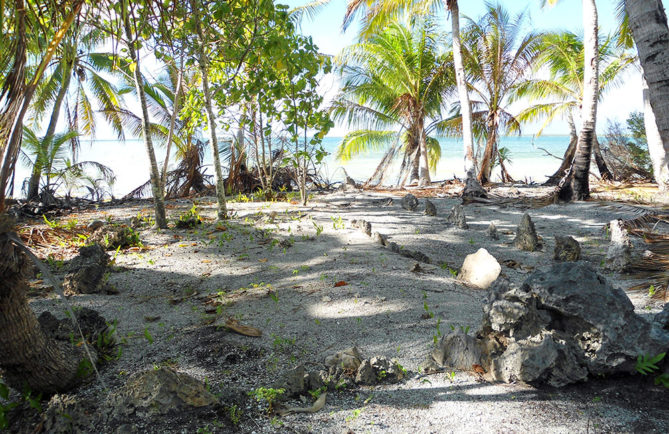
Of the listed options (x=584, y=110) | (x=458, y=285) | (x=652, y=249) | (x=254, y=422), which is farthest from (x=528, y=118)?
(x=254, y=422)

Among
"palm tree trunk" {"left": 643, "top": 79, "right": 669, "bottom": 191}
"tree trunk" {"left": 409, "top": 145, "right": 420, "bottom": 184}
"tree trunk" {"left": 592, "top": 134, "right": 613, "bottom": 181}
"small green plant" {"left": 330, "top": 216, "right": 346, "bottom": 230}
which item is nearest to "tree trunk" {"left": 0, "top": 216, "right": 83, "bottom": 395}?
"small green plant" {"left": 330, "top": 216, "right": 346, "bottom": 230}

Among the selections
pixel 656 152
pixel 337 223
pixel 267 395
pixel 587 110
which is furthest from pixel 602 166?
pixel 267 395

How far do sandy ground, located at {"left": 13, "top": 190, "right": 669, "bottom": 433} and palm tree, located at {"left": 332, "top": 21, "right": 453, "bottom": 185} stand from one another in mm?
8354

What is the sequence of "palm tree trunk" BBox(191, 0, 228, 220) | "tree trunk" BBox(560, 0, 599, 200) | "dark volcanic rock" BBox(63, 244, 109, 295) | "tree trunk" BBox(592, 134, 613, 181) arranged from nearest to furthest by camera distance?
"dark volcanic rock" BBox(63, 244, 109, 295)
"palm tree trunk" BBox(191, 0, 228, 220)
"tree trunk" BBox(560, 0, 599, 200)
"tree trunk" BBox(592, 134, 613, 181)

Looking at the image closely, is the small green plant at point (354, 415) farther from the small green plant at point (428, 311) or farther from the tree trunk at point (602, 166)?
the tree trunk at point (602, 166)

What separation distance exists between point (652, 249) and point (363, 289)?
3.20m

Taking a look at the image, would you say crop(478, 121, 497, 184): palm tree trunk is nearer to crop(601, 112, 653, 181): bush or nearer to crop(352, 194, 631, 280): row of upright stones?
crop(601, 112, 653, 181): bush

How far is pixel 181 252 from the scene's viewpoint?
520 cm

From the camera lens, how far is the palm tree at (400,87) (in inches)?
559

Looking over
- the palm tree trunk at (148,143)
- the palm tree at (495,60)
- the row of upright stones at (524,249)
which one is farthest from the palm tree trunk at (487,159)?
the palm tree trunk at (148,143)

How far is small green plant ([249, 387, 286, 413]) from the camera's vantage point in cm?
220

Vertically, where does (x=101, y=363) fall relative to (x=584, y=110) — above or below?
below

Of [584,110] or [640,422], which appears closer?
A: [640,422]

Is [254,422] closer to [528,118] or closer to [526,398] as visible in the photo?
[526,398]
